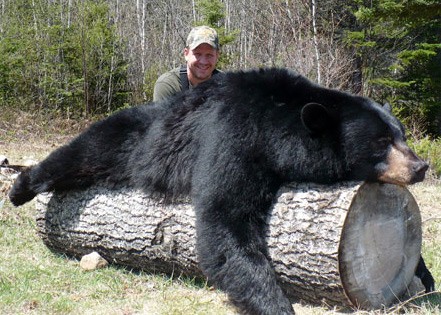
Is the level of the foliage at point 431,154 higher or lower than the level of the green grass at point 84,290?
lower

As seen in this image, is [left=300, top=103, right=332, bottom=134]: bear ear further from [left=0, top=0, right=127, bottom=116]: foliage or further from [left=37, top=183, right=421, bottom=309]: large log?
[left=0, top=0, right=127, bottom=116]: foliage

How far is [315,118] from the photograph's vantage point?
9.97 feet

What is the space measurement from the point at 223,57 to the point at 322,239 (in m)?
11.9

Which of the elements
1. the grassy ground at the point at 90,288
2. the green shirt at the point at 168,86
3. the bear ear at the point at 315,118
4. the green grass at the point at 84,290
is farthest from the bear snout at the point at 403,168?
the green shirt at the point at 168,86

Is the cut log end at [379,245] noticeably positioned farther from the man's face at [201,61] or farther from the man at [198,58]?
the man's face at [201,61]

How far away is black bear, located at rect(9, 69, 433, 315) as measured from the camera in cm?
297

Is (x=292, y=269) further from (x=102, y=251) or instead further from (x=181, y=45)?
(x=181, y=45)

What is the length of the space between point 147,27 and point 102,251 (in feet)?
62.5

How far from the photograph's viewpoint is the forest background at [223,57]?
13.8 meters

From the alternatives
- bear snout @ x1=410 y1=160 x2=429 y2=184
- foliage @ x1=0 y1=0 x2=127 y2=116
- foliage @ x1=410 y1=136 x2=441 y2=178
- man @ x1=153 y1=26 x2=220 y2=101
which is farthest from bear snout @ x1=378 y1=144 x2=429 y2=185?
foliage @ x1=0 y1=0 x2=127 y2=116

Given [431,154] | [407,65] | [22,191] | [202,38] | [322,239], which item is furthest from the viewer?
[407,65]

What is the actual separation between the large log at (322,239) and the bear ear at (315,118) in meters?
0.32

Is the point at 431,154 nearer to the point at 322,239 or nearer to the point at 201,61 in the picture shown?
the point at 201,61

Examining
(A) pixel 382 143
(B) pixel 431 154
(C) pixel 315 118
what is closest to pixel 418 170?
(A) pixel 382 143
